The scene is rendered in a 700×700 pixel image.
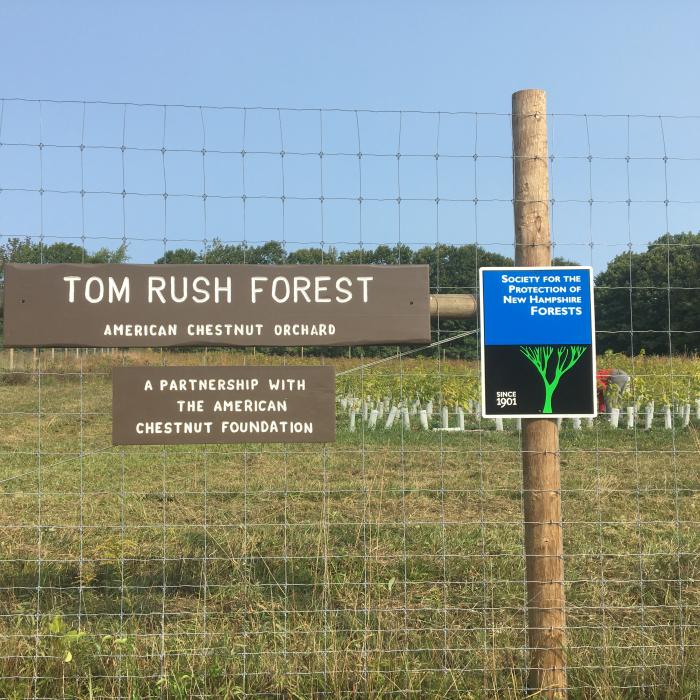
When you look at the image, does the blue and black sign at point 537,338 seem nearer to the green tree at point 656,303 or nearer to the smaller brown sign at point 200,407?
the smaller brown sign at point 200,407

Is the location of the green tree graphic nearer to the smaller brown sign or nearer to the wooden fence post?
the wooden fence post

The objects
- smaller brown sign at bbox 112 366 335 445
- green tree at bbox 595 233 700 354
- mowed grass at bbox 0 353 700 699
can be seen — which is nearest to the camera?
mowed grass at bbox 0 353 700 699

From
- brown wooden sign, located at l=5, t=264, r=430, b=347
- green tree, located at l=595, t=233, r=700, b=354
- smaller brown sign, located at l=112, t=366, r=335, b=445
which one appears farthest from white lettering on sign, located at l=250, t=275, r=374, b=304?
green tree, located at l=595, t=233, r=700, b=354

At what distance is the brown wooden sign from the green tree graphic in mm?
505

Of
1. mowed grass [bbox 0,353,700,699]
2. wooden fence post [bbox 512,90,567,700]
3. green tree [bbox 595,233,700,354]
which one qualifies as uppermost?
green tree [bbox 595,233,700,354]

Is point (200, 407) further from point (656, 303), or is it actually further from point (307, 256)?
point (656, 303)

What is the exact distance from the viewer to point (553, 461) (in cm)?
343

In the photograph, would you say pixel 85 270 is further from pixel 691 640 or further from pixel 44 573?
pixel 691 640

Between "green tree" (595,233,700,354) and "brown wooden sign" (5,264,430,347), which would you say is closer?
"brown wooden sign" (5,264,430,347)

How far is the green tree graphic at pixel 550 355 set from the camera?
344cm

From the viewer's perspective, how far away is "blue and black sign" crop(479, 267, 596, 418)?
11.3 feet

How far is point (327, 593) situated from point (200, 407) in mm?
1590

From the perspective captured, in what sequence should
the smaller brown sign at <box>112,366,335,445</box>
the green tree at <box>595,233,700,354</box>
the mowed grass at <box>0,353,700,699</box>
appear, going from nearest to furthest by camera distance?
1. the mowed grass at <box>0,353,700,699</box>
2. the smaller brown sign at <box>112,366,335,445</box>
3. the green tree at <box>595,233,700,354</box>

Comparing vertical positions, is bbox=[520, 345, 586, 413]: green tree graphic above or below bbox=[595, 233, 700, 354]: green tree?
below
